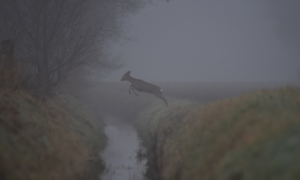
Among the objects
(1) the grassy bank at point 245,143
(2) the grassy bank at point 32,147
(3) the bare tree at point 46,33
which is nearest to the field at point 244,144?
(1) the grassy bank at point 245,143

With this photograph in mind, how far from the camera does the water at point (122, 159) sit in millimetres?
11430

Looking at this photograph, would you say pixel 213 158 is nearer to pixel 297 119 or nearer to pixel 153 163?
pixel 297 119

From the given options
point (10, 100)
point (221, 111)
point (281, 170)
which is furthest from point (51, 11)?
point (281, 170)

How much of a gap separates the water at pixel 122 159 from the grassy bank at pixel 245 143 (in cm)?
237

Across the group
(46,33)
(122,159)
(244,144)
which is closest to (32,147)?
(244,144)

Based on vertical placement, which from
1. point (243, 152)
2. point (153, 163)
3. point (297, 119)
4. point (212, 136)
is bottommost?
point (243, 152)

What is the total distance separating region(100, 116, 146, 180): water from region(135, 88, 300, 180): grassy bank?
237 cm

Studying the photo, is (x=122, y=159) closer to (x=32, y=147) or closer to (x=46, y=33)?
(x=46, y=33)

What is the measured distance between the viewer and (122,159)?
569 inches

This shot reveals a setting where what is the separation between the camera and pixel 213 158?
6465 mm

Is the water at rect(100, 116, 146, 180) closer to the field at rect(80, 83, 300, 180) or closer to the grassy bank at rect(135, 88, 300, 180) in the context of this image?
the field at rect(80, 83, 300, 180)

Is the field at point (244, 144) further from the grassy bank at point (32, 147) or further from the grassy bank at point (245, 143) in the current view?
the grassy bank at point (32, 147)

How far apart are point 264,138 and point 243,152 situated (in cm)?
40

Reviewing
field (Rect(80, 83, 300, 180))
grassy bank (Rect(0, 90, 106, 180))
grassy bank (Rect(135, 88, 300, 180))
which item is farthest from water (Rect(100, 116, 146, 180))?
grassy bank (Rect(135, 88, 300, 180))
